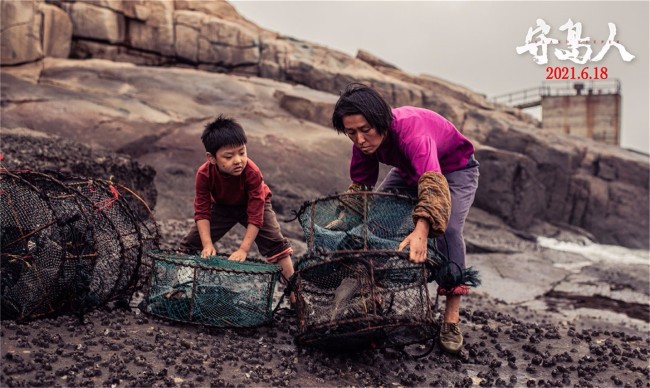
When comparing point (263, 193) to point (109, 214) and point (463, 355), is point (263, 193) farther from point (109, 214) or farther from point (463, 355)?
point (463, 355)

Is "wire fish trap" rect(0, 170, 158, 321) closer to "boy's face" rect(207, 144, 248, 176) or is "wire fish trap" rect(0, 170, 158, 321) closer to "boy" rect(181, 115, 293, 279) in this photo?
"boy" rect(181, 115, 293, 279)

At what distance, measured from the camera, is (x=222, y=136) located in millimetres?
4793

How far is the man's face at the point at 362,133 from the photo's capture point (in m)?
4.25

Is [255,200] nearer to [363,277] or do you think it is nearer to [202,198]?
[202,198]

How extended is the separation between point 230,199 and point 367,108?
165 centimetres

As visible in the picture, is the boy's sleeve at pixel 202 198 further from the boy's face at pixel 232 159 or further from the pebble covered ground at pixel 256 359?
the pebble covered ground at pixel 256 359

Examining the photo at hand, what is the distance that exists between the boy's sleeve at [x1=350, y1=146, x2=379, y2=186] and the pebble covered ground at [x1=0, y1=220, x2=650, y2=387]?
126 centimetres

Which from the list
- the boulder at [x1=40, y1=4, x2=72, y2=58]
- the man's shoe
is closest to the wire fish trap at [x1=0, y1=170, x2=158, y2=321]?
the man's shoe

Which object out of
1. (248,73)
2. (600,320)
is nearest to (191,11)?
(248,73)

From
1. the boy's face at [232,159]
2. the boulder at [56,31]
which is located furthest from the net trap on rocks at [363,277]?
the boulder at [56,31]

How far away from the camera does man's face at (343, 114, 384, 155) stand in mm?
4254

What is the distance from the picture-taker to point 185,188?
13.6 m

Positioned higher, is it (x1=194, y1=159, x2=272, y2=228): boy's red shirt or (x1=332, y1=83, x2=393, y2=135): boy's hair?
(x1=332, y1=83, x2=393, y2=135): boy's hair

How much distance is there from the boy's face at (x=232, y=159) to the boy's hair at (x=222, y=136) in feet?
0.11
